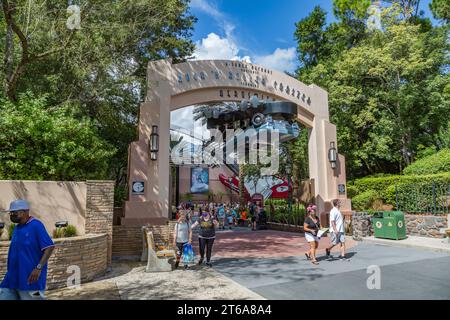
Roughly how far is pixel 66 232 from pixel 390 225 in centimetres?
1068

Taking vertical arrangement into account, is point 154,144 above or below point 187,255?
above

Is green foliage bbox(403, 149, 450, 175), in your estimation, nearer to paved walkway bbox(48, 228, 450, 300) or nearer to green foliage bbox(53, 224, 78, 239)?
paved walkway bbox(48, 228, 450, 300)

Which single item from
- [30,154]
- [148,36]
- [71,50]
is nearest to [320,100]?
[148,36]

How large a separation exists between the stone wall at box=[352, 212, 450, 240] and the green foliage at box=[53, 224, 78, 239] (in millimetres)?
10215

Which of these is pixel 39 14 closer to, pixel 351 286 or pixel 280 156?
pixel 351 286

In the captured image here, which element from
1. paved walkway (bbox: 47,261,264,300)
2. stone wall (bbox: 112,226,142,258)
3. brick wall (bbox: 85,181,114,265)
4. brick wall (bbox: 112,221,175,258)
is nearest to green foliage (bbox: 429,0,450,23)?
brick wall (bbox: 112,221,175,258)

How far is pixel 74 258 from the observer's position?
23.5ft

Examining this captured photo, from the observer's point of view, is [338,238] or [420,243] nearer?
[338,238]

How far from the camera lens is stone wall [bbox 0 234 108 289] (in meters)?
6.75

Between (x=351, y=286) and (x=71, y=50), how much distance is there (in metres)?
10.4

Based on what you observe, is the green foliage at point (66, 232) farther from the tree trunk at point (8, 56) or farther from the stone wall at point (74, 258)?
the tree trunk at point (8, 56)

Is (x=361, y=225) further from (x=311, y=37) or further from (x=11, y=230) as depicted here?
(x=311, y=37)

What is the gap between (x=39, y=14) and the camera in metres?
9.85

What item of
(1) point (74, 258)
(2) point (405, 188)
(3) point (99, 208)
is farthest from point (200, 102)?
(2) point (405, 188)
